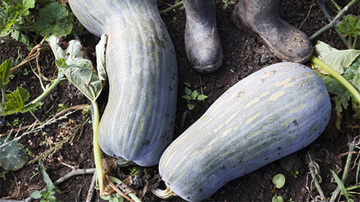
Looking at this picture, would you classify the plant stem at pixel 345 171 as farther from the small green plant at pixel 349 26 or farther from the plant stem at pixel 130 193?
the plant stem at pixel 130 193

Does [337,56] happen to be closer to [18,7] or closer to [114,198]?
[114,198]

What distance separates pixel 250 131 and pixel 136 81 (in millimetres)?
519

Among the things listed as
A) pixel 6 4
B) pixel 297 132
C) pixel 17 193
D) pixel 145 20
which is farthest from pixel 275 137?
pixel 6 4

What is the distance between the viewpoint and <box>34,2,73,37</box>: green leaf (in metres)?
1.93

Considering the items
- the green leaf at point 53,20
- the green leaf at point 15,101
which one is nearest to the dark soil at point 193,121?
the green leaf at point 53,20

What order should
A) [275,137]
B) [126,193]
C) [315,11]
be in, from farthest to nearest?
[315,11], [126,193], [275,137]

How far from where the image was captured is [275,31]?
1.80 metres

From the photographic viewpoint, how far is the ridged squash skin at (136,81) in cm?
155

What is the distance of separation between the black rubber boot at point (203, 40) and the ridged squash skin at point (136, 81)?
0.49ft

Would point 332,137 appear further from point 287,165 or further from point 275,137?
point 275,137

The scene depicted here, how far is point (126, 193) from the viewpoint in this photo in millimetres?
1650

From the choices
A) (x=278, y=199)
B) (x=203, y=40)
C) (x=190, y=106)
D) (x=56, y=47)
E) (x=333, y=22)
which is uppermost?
(x=56, y=47)

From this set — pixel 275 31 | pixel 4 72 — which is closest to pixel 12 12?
pixel 4 72

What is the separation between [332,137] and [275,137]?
407mm
